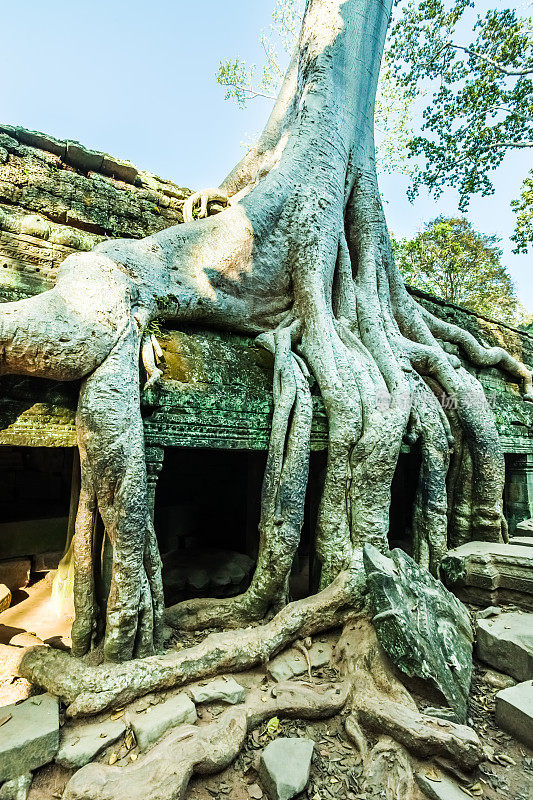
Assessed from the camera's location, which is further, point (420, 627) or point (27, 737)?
point (420, 627)

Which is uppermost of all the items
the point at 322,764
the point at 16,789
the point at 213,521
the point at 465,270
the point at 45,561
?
the point at 465,270

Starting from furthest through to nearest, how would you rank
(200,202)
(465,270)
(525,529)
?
(465,270)
(200,202)
(525,529)

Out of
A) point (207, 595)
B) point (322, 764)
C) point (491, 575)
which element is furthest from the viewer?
point (207, 595)

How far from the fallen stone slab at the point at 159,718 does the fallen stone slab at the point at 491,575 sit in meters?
2.34

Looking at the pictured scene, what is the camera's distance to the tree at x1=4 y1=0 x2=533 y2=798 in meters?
2.12

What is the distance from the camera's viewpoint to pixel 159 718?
72.8 inches

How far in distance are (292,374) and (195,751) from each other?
2236 mm

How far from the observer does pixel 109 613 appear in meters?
2.10

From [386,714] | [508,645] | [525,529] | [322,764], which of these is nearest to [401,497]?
[525,529]

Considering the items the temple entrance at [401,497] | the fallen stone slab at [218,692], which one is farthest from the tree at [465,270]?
the fallen stone slab at [218,692]

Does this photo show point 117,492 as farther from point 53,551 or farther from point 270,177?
point 270,177

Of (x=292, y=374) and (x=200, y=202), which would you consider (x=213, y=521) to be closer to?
(x=292, y=374)

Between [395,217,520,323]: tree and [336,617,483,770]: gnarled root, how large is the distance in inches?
497

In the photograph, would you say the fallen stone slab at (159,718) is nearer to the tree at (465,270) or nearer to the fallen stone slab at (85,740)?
the fallen stone slab at (85,740)
